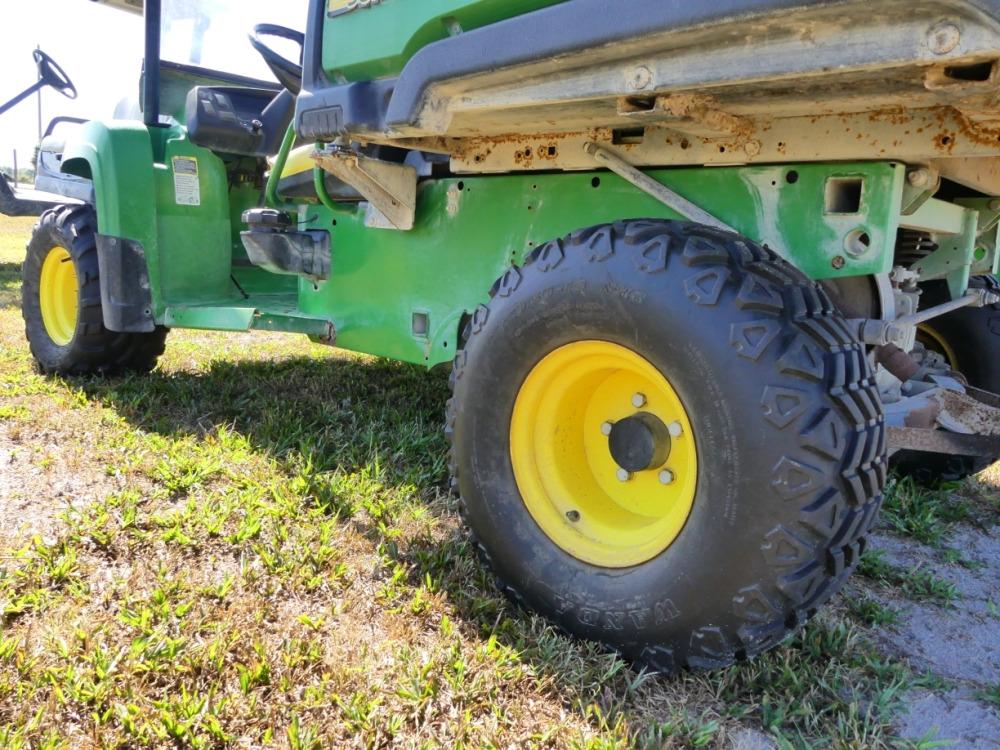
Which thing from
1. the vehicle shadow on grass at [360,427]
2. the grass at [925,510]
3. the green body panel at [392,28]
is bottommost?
the grass at [925,510]

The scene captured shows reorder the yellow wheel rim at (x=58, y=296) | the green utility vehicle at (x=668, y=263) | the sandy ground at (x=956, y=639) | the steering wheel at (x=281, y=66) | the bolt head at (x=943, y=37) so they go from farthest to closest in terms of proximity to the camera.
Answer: the yellow wheel rim at (x=58, y=296) → the steering wheel at (x=281, y=66) → the sandy ground at (x=956, y=639) → the green utility vehicle at (x=668, y=263) → the bolt head at (x=943, y=37)

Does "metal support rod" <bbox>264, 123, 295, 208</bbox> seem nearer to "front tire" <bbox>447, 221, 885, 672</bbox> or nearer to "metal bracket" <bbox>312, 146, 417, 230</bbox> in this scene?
"metal bracket" <bbox>312, 146, 417, 230</bbox>

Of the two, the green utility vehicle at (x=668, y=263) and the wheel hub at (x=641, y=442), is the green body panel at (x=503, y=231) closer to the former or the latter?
the green utility vehicle at (x=668, y=263)

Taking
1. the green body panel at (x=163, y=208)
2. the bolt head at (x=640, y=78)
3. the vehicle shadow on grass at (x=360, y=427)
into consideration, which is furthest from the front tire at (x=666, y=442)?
the green body panel at (x=163, y=208)

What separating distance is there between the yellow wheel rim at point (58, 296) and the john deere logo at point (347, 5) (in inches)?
101

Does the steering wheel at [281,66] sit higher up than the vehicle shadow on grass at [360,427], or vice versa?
the steering wheel at [281,66]

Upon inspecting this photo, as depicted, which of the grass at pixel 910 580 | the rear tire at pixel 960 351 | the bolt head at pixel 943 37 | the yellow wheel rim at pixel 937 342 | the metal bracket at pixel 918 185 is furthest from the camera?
the yellow wheel rim at pixel 937 342

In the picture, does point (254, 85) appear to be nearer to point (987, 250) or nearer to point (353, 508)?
point (353, 508)

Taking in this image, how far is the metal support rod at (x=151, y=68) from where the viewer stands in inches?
159

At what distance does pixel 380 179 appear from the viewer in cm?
291

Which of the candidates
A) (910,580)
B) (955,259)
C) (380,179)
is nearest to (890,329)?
(910,580)

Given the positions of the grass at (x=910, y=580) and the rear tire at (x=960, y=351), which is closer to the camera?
the grass at (x=910, y=580)

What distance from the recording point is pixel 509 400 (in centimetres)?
219

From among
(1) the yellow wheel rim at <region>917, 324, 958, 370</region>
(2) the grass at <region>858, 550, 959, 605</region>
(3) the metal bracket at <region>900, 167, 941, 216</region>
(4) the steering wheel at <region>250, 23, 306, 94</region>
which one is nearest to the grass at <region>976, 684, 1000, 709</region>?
(2) the grass at <region>858, 550, 959, 605</region>
